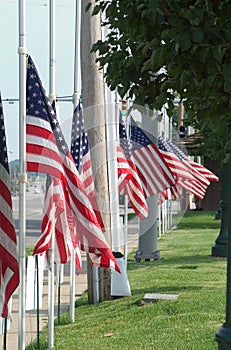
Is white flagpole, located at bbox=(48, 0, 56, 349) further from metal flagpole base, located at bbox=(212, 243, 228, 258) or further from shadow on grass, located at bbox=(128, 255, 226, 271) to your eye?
metal flagpole base, located at bbox=(212, 243, 228, 258)

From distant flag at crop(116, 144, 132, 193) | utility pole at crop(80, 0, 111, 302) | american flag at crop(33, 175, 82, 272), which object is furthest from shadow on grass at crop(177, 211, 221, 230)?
american flag at crop(33, 175, 82, 272)

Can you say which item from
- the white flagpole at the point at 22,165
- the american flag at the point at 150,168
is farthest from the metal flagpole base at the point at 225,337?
the american flag at the point at 150,168

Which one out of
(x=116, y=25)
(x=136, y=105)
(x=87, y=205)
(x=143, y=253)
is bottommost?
(x=143, y=253)

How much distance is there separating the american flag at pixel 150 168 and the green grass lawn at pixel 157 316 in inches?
67.3

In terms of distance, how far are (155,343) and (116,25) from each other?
5649mm

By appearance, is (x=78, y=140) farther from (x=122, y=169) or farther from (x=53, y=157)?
(x=122, y=169)

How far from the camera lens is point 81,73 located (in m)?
16.2

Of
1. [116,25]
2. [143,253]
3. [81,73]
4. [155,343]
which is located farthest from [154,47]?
[143,253]

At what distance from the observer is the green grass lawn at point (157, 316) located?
11188 millimetres

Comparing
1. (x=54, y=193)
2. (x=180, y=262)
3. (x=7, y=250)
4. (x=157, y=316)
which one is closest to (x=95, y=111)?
(x=54, y=193)

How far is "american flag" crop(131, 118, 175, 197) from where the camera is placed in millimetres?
20469

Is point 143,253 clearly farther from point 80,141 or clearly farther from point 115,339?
point 115,339

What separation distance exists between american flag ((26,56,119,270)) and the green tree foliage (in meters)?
4.25

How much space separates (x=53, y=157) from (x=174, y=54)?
5531 mm
